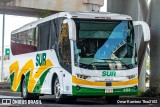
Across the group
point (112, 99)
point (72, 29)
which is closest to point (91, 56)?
point (72, 29)

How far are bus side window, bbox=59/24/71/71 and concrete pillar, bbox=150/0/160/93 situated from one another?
226 inches

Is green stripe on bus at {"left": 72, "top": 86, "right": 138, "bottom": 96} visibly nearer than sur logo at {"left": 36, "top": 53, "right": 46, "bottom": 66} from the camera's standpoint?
Yes

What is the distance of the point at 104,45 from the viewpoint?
17234mm

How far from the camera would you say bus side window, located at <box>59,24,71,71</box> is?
17141mm

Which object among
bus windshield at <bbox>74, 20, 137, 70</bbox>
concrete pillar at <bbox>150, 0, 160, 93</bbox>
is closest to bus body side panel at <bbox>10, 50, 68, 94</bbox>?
bus windshield at <bbox>74, 20, 137, 70</bbox>

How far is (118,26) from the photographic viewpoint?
17672mm

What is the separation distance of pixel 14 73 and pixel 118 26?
8.30 meters

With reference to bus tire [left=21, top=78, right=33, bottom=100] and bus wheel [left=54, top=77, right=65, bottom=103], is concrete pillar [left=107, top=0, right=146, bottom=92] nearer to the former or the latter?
bus tire [left=21, top=78, right=33, bottom=100]

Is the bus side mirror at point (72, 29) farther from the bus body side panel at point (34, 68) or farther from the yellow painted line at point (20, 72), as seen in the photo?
the yellow painted line at point (20, 72)

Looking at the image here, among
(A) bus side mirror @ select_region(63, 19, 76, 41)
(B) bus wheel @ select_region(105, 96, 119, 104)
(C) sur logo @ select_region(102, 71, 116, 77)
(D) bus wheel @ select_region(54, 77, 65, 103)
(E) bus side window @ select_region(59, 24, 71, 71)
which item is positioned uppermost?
(A) bus side mirror @ select_region(63, 19, 76, 41)

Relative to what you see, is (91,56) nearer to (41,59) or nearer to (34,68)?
(41,59)

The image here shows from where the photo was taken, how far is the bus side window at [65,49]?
56.2 ft

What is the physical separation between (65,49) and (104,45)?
1.45 m

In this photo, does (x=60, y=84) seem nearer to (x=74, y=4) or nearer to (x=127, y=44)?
(x=127, y=44)
